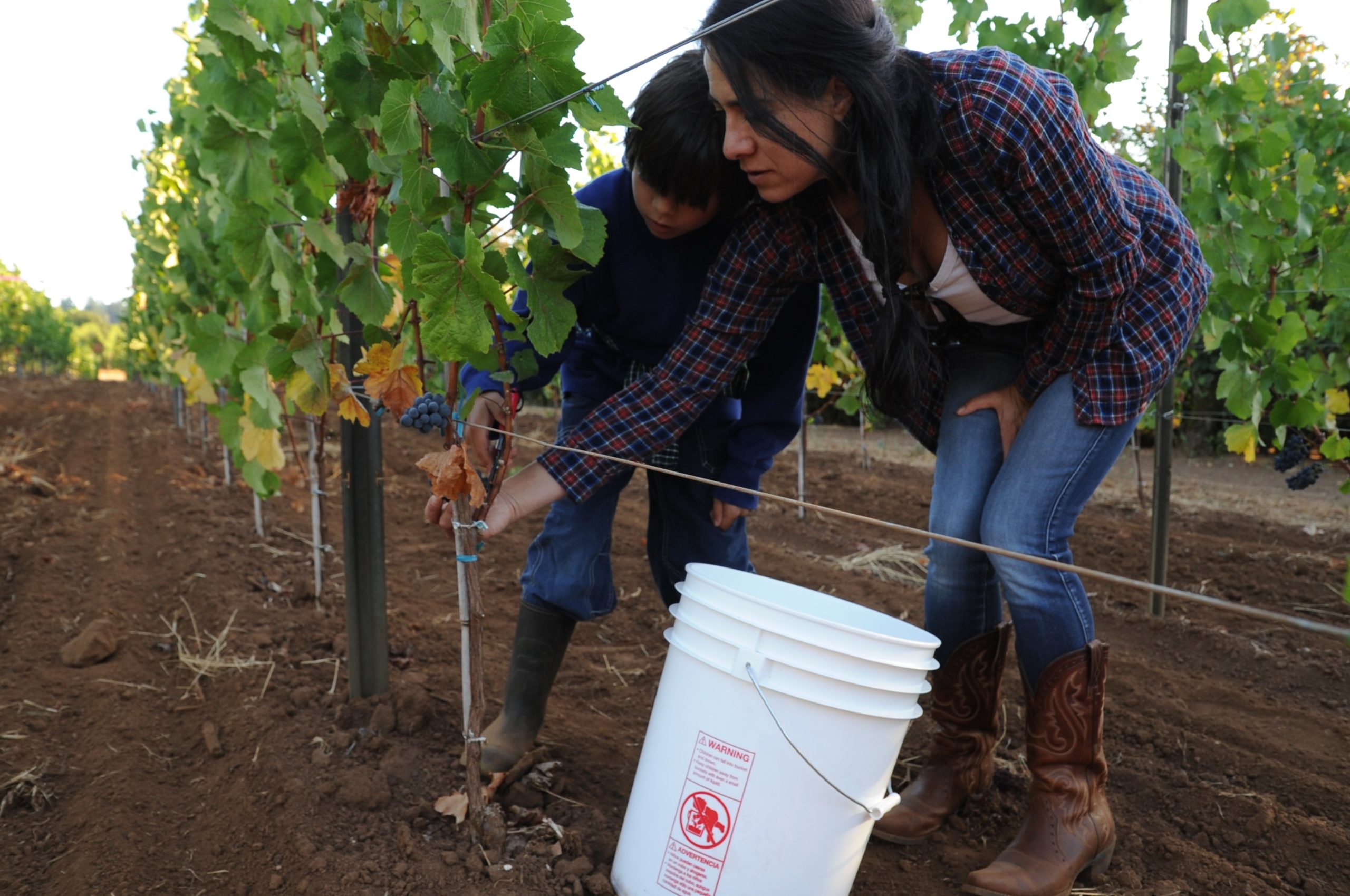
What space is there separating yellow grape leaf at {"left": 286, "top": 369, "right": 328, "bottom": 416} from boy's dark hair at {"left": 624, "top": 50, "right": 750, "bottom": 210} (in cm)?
68

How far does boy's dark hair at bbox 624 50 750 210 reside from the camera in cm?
162

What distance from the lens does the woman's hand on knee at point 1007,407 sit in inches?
65.9

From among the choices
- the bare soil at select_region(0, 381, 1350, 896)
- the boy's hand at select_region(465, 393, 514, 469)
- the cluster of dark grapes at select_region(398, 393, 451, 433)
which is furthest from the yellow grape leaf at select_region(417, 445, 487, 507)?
the bare soil at select_region(0, 381, 1350, 896)

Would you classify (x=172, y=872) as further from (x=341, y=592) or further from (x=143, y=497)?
(x=143, y=497)

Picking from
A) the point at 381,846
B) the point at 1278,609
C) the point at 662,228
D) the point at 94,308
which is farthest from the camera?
the point at 94,308

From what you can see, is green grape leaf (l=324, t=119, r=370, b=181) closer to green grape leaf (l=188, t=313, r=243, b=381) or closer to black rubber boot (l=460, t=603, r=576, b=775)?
black rubber boot (l=460, t=603, r=576, b=775)

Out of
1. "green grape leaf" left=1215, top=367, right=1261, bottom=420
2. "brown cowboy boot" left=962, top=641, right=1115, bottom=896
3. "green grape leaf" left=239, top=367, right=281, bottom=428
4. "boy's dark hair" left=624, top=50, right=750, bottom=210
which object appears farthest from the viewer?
"green grape leaf" left=1215, top=367, right=1261, bottom=420

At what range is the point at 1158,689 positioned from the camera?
2395 mm

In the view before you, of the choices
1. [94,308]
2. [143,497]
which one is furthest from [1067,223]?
[94,308]

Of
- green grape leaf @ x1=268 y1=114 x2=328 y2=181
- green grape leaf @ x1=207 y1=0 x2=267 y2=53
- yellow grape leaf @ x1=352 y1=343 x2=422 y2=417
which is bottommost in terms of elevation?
yellow grape leaf @ x1=352 y1=343 x2=422 y2=417

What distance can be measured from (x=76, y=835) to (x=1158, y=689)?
236 cm

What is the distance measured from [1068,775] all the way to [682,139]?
1211 mm

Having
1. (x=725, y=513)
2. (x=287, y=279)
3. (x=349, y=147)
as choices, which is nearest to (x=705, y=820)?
(x=725, y=513)

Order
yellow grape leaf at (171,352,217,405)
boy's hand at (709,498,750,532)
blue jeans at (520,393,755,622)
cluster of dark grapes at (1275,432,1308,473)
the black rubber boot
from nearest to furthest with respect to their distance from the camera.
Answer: the black rubber boot < blue jeans at (520,393,755,622) < boy's hand at (709,498,750,532) < cluster of dark grapes at (1275,432,1308,473) < yellow grape leaf at (171,352,217,405)
